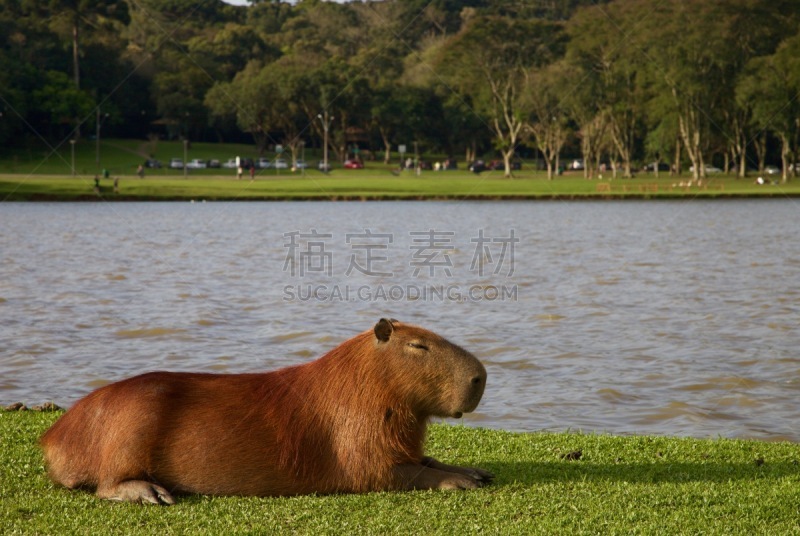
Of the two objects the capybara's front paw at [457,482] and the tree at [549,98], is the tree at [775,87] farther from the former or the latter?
the capybara's front paw at [457,482]

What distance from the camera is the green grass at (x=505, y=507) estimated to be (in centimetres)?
607

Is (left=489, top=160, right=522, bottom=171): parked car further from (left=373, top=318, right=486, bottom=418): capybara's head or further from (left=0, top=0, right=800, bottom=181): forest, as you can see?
(left=373, top=318, right=486, bottom=418): capybara's head

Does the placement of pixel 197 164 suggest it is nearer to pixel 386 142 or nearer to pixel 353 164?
pixel 353 164

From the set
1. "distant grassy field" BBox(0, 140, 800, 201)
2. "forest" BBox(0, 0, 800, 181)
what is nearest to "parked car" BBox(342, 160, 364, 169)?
"distant grassy field" BBox(0, 140, 800, 201)

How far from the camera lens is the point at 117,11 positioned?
121m

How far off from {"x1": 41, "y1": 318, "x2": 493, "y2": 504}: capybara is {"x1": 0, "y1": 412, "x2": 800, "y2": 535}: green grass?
0.47 ft

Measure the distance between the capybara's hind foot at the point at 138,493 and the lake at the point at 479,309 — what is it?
5238 millimetres

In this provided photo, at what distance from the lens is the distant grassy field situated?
243ft

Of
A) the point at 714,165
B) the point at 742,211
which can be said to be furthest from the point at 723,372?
the point at 714,165

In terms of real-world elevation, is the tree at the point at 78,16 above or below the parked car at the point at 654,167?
above

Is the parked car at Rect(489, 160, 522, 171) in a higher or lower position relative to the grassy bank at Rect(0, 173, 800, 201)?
higher

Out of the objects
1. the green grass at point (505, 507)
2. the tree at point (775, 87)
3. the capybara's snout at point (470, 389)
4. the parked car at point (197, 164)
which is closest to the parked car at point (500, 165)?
the parked car at point (197, 164)

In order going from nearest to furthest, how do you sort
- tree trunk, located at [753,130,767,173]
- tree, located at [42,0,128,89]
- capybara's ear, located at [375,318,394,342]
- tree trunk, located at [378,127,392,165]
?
capybara's ear, located at [375,318,394,342], tree trunk, located at [753,130,767,173], tree, located at [42,0,128,89], tree trunk, located at [378,127,392,165]

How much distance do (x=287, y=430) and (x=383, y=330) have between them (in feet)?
3.03
